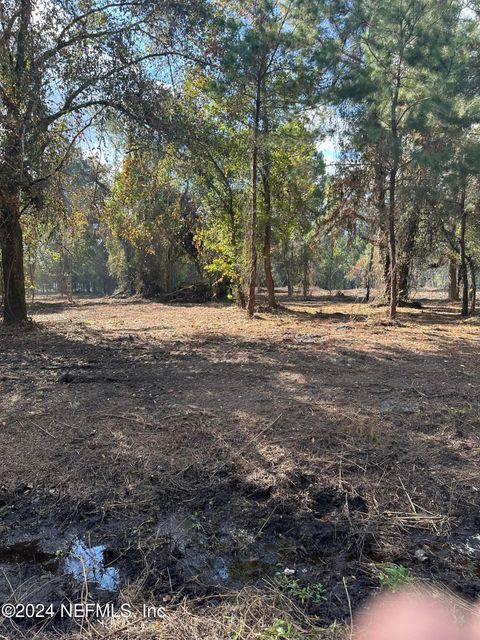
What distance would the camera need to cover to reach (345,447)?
10.3 ft

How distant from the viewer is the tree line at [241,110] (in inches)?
259

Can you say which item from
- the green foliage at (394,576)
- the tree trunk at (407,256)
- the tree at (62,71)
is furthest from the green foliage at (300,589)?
the tree trunk at (407,256)

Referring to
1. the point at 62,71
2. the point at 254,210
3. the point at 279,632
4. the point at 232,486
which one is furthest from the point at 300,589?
the point at 254,210

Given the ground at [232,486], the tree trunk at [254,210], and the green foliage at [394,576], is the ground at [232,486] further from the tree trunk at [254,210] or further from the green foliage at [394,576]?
the tree trunk at [254,210]

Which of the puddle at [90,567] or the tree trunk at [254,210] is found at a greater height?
the tree trunk at [254,210]

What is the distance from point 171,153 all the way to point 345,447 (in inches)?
234

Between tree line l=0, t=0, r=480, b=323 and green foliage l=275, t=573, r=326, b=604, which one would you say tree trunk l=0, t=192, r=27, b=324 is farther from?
green foliage l=275, t=573, r=326, b=604

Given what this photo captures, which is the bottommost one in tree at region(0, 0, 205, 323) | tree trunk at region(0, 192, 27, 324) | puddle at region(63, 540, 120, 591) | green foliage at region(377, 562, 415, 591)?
green foliage at region(377, 562, 415, 591)

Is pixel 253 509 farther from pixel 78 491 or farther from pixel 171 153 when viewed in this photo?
pixel 171 153

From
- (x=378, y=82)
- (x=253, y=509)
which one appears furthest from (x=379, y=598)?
(x=378, y=82)

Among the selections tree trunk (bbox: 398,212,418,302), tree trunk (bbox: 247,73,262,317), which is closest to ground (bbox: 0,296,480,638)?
tree trunk (bbox: 247,73,262,317)

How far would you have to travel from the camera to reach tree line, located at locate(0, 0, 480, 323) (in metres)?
6.59

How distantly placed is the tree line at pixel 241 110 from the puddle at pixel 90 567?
19.0 feet

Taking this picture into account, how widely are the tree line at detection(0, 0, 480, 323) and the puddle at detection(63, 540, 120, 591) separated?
19.0ft
